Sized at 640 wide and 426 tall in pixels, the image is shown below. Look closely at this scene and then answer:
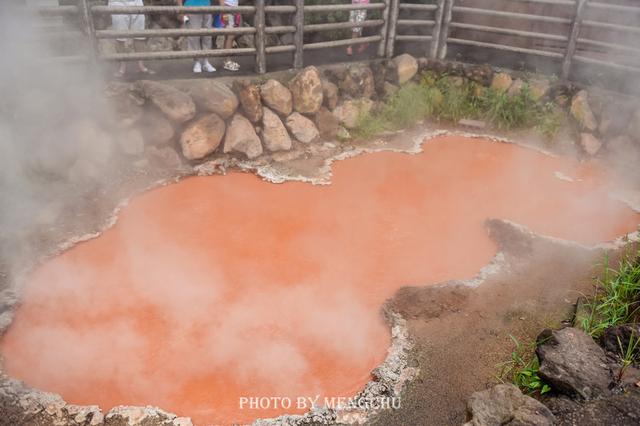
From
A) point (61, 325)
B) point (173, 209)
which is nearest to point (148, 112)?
point (173, 209)

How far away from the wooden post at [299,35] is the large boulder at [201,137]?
1609 mm

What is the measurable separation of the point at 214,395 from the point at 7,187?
3.50 m

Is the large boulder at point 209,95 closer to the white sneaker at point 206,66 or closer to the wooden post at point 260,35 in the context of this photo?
the white sneaker at point 206,66

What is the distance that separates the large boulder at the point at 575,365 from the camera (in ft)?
9.99

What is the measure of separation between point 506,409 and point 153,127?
4.94m

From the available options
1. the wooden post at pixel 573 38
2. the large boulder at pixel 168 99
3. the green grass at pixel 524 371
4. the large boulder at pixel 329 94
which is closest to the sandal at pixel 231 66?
the large boulder at pixel 168 99

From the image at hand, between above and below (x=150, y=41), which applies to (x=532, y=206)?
below

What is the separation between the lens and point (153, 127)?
241 inches

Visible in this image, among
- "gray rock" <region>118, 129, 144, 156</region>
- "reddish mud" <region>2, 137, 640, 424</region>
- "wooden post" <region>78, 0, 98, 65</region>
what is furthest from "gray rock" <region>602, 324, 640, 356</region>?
"wooden post" <region>78, 0, 98, 65</region>

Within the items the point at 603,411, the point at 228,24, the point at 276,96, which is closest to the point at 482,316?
the point at 603,411

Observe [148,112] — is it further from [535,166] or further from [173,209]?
[535,166]

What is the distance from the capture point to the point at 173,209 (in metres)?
5.53

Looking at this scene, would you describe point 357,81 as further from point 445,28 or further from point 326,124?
point 445,28

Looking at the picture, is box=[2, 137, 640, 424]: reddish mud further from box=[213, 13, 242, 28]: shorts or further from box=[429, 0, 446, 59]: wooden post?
box=[429, 0, 446, 59]: wooden post
